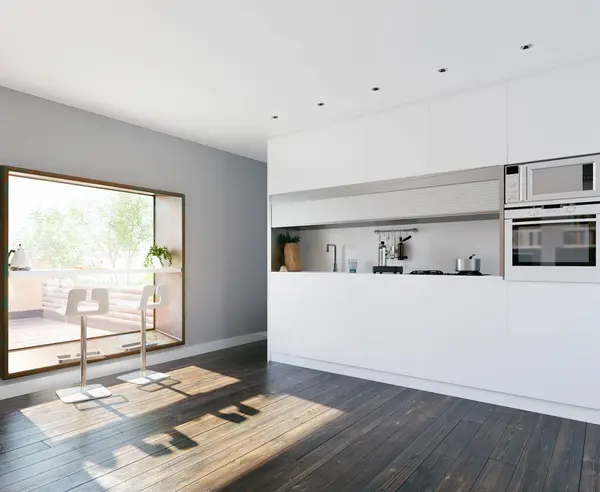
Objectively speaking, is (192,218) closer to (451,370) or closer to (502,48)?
(451,370)

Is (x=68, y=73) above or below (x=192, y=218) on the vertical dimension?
above

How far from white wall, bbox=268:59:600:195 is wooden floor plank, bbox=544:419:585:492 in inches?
78.8

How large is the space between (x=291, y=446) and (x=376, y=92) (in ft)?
9.73

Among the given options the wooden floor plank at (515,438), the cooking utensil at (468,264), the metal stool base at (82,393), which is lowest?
the wooden floor plank at (515,438)

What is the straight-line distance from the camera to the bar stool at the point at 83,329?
3.59 meters

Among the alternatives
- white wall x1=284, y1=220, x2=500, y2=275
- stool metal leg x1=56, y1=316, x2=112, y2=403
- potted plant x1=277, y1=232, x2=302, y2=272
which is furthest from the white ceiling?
stool metal leg x1=56, y1=316, x2=112, y2=403

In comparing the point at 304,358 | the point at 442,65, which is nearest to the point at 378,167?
the point at 442,65

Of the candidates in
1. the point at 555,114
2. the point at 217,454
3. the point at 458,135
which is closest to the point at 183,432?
the point at 217,454

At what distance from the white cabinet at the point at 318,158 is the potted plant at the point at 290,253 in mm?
620

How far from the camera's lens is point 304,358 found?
15.5ft

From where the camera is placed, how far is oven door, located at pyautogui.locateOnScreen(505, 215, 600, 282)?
311 centimetres

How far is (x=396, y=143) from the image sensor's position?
409cm

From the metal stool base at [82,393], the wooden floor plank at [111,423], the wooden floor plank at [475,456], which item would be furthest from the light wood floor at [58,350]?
the wooden floor plank at [475,456]

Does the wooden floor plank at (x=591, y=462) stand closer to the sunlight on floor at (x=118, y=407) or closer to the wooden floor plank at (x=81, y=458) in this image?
the wooden floor plank at (x=81, y=458)
